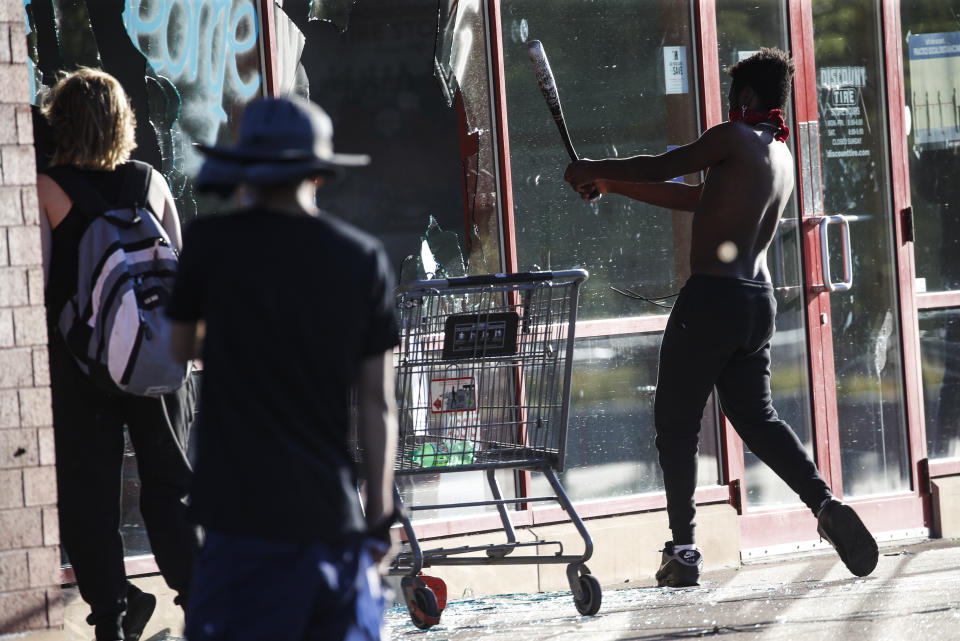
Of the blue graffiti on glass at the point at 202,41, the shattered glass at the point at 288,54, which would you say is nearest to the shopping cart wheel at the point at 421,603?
the blue graffiti on glass at the point at 202,41

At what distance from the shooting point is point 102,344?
416 centimetres

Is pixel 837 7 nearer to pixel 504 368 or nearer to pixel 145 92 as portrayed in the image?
pixel 504 368

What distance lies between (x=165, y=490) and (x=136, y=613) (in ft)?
1.92

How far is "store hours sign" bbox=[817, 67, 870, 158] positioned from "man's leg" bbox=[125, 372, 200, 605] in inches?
168

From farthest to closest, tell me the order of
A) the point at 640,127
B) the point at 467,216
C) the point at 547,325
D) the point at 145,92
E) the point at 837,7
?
the point at 837,7, the point at 640,127, the point at 467,216, the point at 145,92, the point at 547,325

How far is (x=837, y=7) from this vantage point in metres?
7.17

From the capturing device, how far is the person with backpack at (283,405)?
8.41 ft

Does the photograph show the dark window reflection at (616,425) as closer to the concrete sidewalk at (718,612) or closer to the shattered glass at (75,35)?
the concrete sidewalk at (718,612)

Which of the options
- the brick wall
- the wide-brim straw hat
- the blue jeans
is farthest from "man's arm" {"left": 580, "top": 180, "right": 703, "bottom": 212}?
the blue jeans

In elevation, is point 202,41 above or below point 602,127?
above

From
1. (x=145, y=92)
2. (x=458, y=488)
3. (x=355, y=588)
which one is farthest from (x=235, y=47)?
(x=355, y=588)

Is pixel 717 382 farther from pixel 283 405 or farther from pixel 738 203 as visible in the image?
pixel 283 405

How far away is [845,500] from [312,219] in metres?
5.28

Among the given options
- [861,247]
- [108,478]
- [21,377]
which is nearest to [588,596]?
[108,478]
